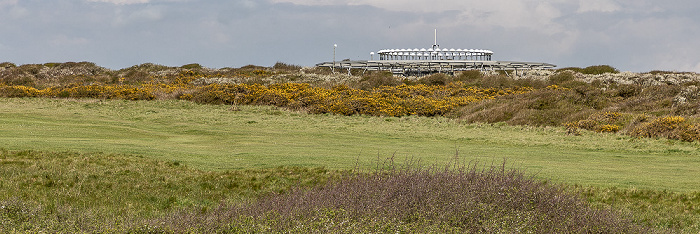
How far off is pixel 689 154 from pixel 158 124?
22077 mm

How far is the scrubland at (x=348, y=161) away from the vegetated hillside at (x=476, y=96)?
0.54 feet

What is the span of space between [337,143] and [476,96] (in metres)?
25.8

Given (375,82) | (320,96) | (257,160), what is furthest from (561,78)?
(257,160)

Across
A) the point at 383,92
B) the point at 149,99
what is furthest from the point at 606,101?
the point at 149,99


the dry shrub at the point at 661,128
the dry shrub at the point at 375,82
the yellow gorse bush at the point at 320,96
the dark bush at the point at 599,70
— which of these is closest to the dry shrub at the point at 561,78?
the dark bush at the point at 599,70

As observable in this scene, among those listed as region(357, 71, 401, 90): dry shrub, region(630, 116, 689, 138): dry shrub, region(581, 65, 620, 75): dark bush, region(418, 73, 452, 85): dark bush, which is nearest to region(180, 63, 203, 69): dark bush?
region(357, 71, 401, 90): dry shrub

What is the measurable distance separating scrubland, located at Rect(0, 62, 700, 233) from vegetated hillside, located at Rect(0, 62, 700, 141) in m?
0.16

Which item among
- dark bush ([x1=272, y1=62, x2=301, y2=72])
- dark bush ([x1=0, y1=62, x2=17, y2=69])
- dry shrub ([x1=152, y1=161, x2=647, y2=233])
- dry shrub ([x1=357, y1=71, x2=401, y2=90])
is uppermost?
A: dark bush ([x1=0, y1=62, x2=17, y2=69])

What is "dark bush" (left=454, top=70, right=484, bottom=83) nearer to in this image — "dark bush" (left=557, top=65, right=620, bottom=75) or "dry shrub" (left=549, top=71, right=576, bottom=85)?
"dry shrub" (left=549, top=71, right=576, bottom=85)

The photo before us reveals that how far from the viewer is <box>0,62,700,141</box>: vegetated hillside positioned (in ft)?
109

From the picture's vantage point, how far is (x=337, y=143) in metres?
23.4

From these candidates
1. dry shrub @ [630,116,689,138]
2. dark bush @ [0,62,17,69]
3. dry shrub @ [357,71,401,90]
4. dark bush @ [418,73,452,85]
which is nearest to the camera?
dry shrub @ [630,116,689,138]

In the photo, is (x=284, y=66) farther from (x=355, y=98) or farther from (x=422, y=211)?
(x=422, y=211)

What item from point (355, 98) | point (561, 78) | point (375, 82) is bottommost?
point (355, 98)
